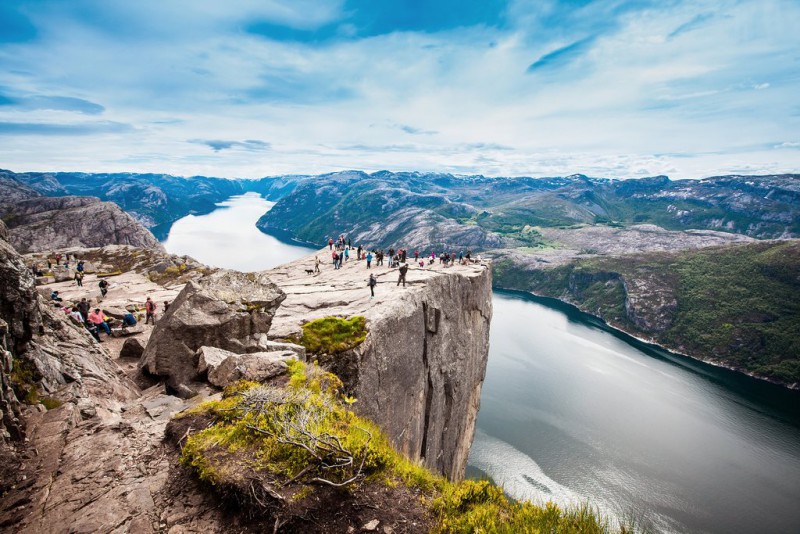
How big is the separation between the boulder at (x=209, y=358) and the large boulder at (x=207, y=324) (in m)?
0.54

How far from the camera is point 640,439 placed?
8575 centimetres

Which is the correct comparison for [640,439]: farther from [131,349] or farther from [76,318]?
[76,318]

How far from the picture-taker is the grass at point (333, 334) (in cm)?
2030

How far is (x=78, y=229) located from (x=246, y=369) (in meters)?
193

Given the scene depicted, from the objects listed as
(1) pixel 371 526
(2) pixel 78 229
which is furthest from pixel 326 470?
(2) pixel 78 229

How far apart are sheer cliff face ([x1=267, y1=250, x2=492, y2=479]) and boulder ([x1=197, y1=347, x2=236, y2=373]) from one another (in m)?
5.60

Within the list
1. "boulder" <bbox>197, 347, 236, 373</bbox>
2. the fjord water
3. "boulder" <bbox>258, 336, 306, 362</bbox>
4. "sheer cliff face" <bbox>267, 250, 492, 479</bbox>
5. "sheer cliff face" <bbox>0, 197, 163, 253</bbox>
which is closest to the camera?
"boulder" <bbox>197, 347, 236, 373</bbox>

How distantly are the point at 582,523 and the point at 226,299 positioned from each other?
17023 millimetres

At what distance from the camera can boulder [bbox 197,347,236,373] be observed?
1432cm

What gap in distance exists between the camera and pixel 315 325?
21.6 metres

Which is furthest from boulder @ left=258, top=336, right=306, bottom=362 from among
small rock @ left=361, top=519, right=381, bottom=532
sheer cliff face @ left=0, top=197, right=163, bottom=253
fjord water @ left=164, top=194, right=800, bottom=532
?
sheer cliff face @ left=0, top=197, right=163, bottom=253

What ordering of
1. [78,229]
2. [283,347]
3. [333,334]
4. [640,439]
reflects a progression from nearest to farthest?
[283,347]
[333,334]
[640,439]
[78,229]

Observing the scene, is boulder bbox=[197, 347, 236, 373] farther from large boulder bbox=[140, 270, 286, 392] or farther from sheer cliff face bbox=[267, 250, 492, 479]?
sheer cliff face bbox=[267, 250, 492, 479]

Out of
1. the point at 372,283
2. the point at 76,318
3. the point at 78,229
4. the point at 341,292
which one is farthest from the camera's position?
the point at 78,229
